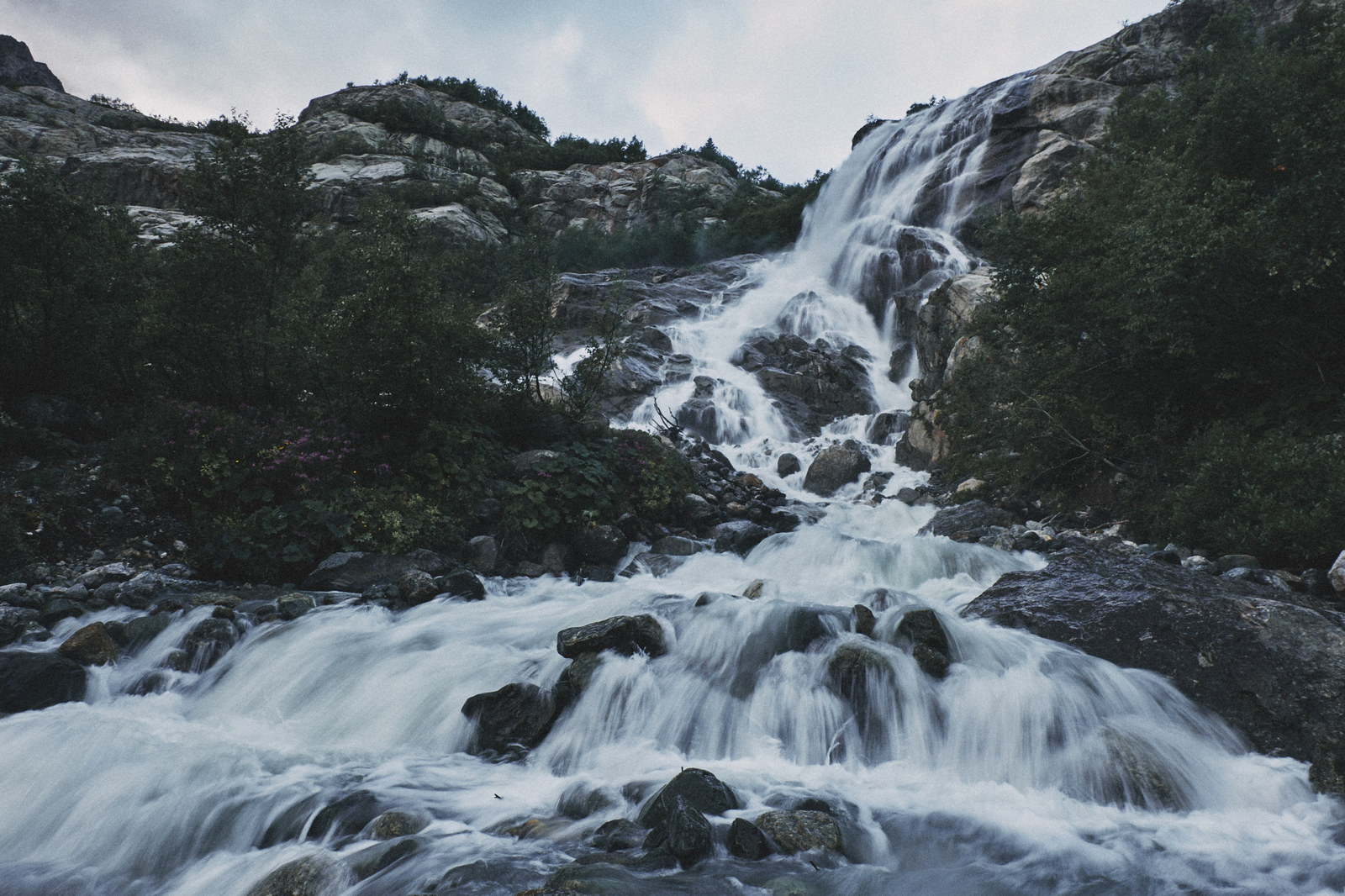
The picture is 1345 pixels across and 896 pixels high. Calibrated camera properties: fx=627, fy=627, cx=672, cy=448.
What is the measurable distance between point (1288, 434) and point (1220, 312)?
2048mm

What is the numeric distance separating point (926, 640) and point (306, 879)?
4967 millimetres

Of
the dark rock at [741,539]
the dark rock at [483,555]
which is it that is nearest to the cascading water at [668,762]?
the dark rock at [483,555]

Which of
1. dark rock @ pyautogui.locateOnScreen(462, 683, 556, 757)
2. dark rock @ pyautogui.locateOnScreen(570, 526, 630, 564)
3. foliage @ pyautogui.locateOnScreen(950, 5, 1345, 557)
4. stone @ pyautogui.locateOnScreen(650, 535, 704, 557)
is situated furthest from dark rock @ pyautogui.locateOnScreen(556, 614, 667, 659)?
foliage @ pyautogui.locateOnScreen(950, 5, 1345, 557)

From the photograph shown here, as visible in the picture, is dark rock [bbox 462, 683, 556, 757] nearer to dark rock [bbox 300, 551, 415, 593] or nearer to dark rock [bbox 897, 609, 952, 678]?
dark rock [bbox 897, 609, 952, 678]

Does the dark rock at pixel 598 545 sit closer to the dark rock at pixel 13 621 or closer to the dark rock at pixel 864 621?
the dark rock at pixel 864 621

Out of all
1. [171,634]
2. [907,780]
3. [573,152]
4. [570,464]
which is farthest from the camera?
[573,152]

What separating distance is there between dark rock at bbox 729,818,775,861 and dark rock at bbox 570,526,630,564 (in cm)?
684

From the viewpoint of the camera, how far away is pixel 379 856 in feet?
12.0

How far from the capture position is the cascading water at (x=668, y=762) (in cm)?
370

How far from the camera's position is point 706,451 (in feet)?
56.9

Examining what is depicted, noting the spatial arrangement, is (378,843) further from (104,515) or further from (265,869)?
(104,515)

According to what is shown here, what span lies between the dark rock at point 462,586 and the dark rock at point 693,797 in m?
4.75

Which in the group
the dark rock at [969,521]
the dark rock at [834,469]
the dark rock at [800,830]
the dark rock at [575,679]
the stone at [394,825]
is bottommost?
the stone at [394,825]

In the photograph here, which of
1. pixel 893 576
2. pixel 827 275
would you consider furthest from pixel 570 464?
pixel 827 275
